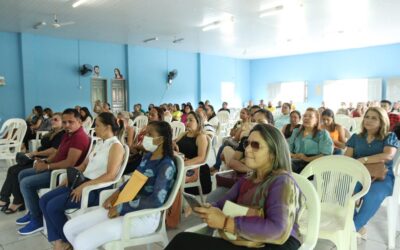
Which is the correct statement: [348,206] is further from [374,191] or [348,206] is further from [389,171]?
[389,171]

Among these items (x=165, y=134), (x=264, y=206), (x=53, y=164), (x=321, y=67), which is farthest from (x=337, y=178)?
(x=321, y=67)

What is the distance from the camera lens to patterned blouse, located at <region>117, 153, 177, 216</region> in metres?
2.01

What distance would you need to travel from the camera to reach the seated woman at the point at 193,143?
3.31 metres

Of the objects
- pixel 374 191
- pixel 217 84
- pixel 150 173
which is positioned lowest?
pixel 374 191

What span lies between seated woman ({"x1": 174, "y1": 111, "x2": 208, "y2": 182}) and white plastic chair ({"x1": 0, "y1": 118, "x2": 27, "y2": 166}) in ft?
11.6

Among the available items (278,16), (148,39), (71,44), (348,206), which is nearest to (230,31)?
(278,16)

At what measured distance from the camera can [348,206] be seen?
208 centimetres

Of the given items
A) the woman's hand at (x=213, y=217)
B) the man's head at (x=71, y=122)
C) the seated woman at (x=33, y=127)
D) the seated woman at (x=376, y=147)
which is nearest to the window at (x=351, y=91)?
the seated woman at (x=376, y=147)

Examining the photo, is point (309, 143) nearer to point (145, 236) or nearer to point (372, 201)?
point (372, 201)

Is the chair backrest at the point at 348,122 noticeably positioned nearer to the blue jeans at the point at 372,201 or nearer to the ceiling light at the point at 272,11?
the ceiling light at the point at 272,11

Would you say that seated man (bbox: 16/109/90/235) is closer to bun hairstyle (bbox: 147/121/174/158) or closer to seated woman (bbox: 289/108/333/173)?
bun hairstyle (bbox: 147/121/174/158)

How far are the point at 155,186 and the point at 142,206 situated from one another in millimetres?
145

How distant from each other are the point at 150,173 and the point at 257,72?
13.4 m

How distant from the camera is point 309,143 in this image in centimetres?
331
